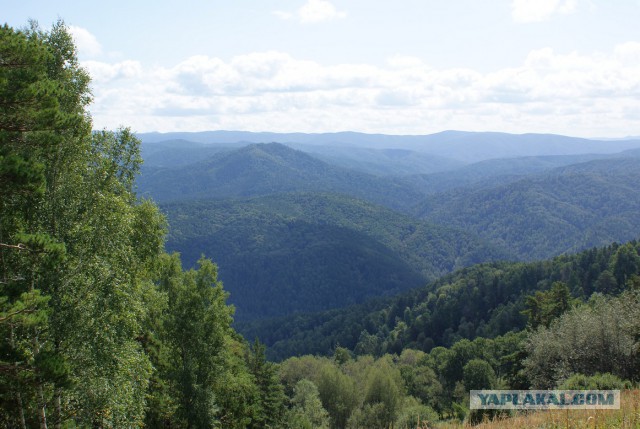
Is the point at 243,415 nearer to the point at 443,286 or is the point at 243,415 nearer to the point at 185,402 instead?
the point at 185,402

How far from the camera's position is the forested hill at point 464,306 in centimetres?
11169

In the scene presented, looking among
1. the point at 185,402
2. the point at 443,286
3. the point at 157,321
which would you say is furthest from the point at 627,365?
the point at 443,286

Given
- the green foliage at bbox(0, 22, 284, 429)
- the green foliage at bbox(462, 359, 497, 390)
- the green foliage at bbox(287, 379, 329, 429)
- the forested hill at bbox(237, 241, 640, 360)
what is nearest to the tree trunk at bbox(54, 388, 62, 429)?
the green foliage at bbox(0, 22, 284, 429)

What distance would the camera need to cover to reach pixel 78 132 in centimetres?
1541

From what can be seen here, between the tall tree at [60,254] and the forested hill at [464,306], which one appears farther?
the forested hill at [464,306]

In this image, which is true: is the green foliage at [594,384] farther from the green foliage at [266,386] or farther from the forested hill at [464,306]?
the forested hill at [464,306]

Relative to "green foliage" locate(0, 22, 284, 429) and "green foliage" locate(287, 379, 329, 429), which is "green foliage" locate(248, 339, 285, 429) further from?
"green foliage" locate(0, 22, 284, 429)

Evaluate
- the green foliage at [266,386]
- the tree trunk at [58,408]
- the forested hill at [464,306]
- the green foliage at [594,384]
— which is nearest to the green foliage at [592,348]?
the green foliage at [594,384]
